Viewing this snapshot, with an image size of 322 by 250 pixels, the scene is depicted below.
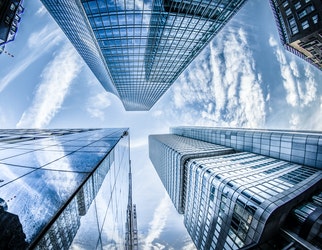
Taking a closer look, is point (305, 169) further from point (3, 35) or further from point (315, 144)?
point (3, 35)

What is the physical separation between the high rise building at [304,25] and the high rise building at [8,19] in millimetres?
60425

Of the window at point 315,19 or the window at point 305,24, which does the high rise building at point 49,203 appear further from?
the window at point 305,24

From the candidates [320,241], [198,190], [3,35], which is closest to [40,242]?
[3,35]

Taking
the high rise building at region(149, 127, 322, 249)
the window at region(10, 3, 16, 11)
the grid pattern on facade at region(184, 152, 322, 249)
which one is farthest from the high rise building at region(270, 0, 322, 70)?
the window at region(10, 3, 16, 11)

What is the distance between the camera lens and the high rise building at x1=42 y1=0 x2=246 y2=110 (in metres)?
30.3

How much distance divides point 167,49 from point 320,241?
154 ft

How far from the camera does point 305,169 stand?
2709cm

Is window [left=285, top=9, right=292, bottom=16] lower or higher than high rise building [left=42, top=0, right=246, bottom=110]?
higher

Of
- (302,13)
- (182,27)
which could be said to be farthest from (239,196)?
(302,13)

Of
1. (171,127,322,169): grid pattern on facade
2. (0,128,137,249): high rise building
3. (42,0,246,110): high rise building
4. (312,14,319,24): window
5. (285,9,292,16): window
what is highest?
(285,9,292,16): window

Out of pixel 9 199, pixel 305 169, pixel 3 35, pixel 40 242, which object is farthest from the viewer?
pixel 305 169

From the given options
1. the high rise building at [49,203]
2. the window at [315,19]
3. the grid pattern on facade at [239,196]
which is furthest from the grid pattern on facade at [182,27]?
the high rise building at [49,203]

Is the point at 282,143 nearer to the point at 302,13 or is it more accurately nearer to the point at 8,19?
the point at 302,13

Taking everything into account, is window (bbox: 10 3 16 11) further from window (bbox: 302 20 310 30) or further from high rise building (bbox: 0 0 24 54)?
window (bbox: 302 20 310 30)
